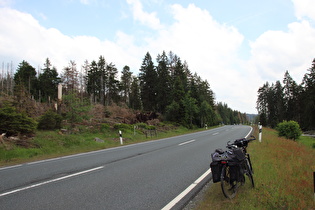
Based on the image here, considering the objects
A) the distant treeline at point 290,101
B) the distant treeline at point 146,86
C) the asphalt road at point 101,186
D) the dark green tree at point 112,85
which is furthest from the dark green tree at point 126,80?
the asphalt road at point 101,186

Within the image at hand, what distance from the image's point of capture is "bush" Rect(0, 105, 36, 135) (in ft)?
38.4

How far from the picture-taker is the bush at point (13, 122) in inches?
461

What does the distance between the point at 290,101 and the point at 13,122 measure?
67382mm

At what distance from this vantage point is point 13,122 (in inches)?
472

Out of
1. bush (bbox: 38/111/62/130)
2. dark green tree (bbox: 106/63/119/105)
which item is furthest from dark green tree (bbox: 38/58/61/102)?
bush (bbox: 38/111/62/130)

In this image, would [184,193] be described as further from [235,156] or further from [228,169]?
[235,156]

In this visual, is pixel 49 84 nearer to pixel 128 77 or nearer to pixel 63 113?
pixel 128 77

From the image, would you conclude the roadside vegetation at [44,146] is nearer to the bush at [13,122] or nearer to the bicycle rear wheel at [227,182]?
the bush at [13,122]

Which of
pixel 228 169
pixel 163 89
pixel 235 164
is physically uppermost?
pixel 163 89

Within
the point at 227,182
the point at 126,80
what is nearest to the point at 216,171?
the point at 227,182

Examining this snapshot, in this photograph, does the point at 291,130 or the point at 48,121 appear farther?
the point at 291,130

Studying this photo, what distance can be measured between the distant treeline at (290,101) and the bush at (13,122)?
46280 mm

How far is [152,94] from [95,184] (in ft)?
148

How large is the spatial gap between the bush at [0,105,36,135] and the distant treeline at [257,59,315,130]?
46.3m
